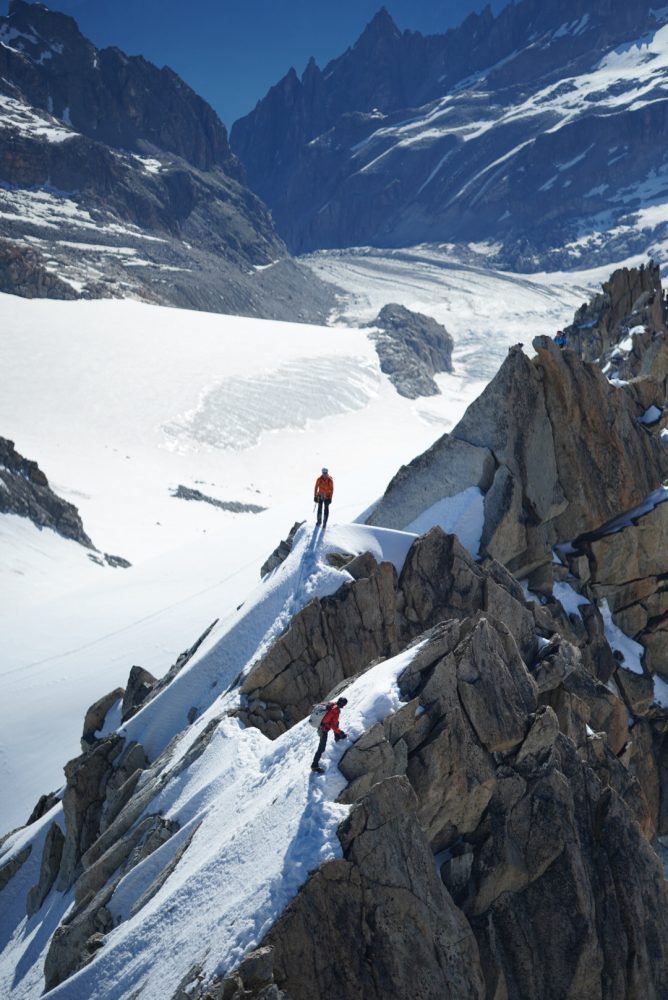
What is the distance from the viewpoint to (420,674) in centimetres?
1395

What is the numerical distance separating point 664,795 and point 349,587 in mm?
9435

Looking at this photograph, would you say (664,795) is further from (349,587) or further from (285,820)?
(285,820)

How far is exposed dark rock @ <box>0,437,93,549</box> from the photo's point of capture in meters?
44.9

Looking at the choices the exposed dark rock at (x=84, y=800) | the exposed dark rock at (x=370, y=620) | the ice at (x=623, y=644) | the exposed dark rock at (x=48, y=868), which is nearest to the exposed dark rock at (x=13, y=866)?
the exposed dark rock at (x=48, y=868)

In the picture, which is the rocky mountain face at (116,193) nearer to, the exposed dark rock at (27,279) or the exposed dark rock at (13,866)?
the exposed dark rock at (27,279)

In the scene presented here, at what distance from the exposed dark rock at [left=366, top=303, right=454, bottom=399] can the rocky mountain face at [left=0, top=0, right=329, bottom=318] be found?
2292 cm

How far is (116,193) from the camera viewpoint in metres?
153

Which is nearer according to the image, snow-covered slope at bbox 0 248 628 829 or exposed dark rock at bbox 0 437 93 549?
snow-covered slope at bbox 0 248 628 829

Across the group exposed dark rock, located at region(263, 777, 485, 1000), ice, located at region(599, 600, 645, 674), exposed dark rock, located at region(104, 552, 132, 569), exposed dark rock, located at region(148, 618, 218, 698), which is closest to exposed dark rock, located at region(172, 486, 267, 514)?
exposed dark rock, located at region(104, 552, 132, 569)

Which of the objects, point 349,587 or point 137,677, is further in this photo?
point 137,677

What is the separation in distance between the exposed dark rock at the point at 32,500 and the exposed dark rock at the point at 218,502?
11589 mm

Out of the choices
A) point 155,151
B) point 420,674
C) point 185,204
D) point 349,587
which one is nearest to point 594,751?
point 420,674

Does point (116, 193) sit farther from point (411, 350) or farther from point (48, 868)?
point (48, 868)

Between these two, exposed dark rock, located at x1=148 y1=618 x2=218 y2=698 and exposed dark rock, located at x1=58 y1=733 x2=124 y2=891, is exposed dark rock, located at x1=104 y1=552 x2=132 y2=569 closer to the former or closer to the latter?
exposed dark rock, located at x1=148 y1=618 x2=218 y2=698
